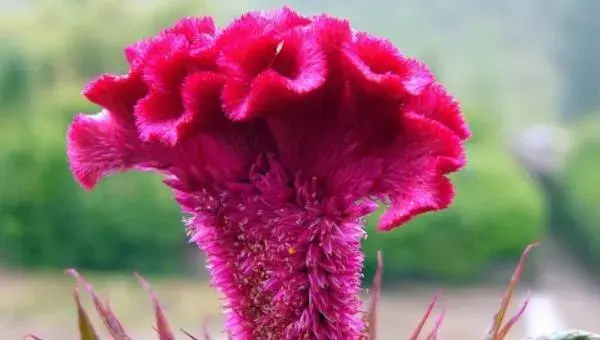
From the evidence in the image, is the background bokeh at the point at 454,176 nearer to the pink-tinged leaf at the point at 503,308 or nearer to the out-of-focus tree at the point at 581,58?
the out-of-focus tree at the point at 581,58

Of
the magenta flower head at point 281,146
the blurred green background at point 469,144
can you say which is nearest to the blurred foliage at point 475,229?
the blurred green background at point 469,144

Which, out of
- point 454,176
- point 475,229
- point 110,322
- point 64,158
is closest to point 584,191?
point 475,229

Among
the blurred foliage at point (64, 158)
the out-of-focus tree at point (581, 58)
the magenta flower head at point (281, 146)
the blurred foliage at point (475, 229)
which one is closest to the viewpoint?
the magenta flower head at point (281, 146)

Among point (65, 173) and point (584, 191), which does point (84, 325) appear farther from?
point (65, 173)

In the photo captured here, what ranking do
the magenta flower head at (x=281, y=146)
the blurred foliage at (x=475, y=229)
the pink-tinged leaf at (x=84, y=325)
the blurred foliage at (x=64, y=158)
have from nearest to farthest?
the magenta flower head at (x=281, y=146), the pink-tinged leaf at (x=84, y=325), the blurred foliage at (x=475, y=229), the blurred foliage at (x=64, y=158)

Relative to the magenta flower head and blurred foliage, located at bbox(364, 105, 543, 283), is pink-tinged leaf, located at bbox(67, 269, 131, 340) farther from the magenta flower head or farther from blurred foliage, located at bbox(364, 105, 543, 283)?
blurred foliage, located at bbox(364, 105, 543, 283)

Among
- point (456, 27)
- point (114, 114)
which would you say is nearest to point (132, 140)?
point (114, 114)

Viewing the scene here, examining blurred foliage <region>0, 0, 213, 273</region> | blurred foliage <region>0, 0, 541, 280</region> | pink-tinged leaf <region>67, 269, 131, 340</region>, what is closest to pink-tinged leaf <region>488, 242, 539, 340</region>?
pink-tinged leaf <region>67, 269, 131, 340</region>
